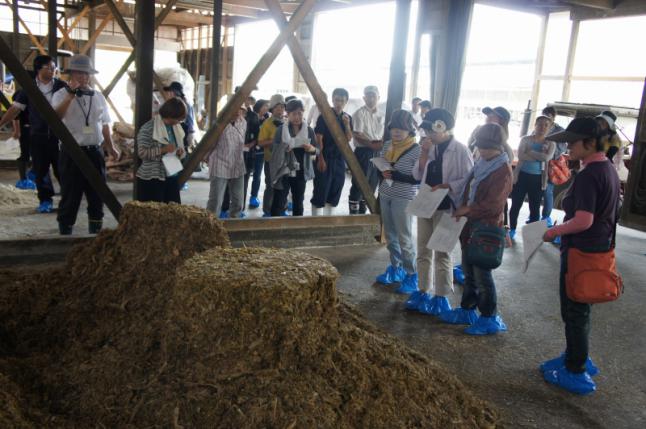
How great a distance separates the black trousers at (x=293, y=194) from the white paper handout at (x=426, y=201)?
99.5 inches

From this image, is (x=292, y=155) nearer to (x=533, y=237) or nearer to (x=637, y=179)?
(x=533, y=237)

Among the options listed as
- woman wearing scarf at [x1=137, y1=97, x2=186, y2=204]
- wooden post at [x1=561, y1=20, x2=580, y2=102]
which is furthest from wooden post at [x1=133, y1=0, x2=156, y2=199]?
wooden post at [x1=561, y1=20, x2=580, y2=102]

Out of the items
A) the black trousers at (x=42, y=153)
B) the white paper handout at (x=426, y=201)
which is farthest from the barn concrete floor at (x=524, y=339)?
the white paper handout at (x=426, y=201)

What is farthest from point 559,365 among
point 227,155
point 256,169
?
point 256,169

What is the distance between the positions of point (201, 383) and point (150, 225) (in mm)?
1400

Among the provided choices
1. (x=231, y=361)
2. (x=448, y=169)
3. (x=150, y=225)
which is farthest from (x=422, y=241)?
(x=231, y=361)

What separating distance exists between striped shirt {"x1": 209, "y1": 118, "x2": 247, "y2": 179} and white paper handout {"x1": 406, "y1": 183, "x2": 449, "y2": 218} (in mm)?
2788

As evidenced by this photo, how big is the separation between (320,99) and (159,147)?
1765 mm

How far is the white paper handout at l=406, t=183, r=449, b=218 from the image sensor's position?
4.44 m

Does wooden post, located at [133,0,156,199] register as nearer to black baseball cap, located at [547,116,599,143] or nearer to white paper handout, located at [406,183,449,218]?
white paper handout, located at [406,183,449,218]

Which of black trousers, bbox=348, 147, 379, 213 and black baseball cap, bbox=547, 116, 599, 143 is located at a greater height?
black baseball cap, bbox=547, 116, 599, 143

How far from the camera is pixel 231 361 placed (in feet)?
8.11

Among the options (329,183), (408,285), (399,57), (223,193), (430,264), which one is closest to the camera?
(430,264)

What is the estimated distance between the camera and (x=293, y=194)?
701 cm
